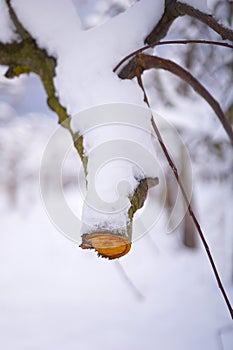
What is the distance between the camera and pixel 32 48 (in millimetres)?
938

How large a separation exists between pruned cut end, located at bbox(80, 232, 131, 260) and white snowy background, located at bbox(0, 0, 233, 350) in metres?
0.17

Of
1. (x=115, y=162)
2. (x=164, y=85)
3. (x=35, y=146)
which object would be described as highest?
(x=35, y=146)

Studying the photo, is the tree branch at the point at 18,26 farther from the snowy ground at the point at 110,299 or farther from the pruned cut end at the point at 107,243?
the snowy ground at the point at 110,299

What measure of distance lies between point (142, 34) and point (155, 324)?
1.91m

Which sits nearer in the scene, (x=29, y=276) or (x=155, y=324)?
(x=155, y=324)

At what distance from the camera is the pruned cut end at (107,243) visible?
0.63m

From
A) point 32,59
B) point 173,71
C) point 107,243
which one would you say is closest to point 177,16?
point 173,71

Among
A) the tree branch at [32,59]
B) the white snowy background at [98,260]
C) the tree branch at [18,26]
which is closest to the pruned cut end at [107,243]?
the white snowy background at [98,260]

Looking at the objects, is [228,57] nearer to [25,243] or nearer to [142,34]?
[142,34]

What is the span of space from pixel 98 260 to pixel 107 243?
3.34 meters

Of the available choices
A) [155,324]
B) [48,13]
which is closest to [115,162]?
[48,13]

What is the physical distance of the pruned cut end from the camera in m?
0.63

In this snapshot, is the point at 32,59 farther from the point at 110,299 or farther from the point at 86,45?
the point at 110,299

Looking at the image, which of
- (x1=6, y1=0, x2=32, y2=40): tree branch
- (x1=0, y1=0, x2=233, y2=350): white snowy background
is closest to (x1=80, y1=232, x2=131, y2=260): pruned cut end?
(x1=0, y1=0, x2=233, y2=350): white snowy background
